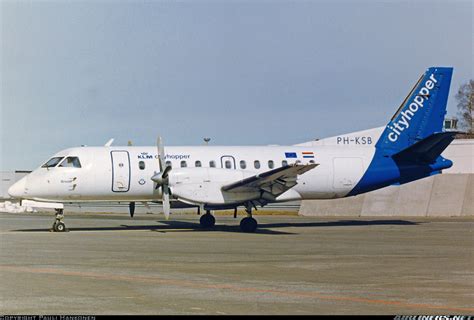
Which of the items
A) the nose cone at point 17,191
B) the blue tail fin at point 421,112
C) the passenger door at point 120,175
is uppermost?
the blue tail fin at point 421,112

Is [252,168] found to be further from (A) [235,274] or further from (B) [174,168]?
(A) [235,274]

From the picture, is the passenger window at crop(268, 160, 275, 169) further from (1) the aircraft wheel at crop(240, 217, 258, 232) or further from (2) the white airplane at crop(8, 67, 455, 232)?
(1) the aircraft wheel at crop(240, 217, 258, 232)

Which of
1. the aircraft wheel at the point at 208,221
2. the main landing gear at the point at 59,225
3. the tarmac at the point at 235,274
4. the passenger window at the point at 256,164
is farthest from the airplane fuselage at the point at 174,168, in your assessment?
the aircraft wheel at the point at 208,221

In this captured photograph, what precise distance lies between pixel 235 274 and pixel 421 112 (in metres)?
19.6

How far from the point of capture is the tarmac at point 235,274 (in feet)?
33.8

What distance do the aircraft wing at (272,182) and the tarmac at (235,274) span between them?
2.23 metres

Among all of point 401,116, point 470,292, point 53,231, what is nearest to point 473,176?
point 401,116

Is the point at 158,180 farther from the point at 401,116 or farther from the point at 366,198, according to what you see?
the point at 366,198

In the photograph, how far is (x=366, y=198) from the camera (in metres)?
44.6

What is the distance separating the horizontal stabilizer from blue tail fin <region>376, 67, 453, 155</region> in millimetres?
804

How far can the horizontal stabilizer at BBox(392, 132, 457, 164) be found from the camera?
29141 mm

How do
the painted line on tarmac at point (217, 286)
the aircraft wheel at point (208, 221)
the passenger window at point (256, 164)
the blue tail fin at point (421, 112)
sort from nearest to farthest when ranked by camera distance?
the painted line on tarmac at point (217, 286)
the passenger window at point (256, 164)
the aircraft wheel at point (208, 221)
the blue tail fin at point (421, 112)

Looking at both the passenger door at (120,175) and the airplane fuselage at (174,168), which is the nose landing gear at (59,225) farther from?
the passenger door at (120,175)

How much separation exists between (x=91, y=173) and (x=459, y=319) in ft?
64.4
